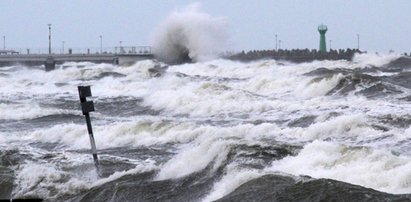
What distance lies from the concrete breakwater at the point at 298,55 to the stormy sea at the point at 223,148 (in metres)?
37.3

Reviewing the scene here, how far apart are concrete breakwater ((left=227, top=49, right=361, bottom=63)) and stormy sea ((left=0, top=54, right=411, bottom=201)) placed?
37.3 meters

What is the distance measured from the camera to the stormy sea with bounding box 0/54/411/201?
1076 cm

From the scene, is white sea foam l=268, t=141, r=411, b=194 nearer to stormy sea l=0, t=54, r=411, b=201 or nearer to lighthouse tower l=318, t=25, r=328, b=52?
stormy sea l=0, t=54, r=411, b=201

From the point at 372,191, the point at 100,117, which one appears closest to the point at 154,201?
the point at 372,191

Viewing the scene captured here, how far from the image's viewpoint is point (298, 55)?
75.8 metres

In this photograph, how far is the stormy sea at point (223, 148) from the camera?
10758 millimetres

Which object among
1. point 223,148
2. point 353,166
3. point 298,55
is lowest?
point 353,166

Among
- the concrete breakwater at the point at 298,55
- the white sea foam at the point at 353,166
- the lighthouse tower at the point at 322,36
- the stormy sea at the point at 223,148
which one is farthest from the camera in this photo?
the lighthouse tower at the point at 322,36

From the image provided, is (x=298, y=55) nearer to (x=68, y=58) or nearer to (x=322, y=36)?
(x=322, y=36)

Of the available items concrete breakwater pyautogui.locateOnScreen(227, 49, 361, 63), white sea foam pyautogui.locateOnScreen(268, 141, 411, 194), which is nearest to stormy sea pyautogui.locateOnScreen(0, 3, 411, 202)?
white sea foam pyautogui.locateOnScreen(268, 141, 411, 194)

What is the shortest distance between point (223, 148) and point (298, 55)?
63.7 meters

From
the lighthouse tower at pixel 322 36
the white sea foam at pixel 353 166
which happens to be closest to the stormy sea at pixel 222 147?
the white sea foam at pixel 353 166

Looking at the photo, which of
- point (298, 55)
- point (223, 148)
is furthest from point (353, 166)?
point (298, 55)

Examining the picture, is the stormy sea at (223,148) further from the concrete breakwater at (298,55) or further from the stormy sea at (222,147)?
the concrete breakwater at (298,55)
